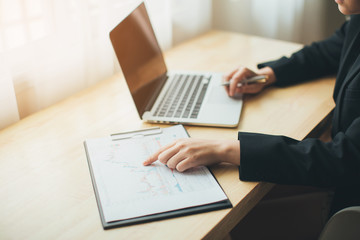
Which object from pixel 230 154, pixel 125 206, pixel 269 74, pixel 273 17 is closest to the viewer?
pixel 125 206

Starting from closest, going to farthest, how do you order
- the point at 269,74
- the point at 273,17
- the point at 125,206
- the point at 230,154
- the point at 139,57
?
the point at 125,206 < the point at 230,154 < the point at 139,57 < the point at 269,74 < the point at 273,17

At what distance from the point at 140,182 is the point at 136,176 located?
0.02 m

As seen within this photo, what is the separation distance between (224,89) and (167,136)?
309 mm

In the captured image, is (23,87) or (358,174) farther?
(23,87)

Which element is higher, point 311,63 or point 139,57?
point 139,57

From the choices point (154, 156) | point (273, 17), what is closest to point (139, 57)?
point (154, 156)

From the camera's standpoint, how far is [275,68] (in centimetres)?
130

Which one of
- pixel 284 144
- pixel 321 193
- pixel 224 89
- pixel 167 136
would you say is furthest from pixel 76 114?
pixel 321 193

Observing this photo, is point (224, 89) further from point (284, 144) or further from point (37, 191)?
point (37, 191)

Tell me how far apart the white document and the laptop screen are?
0.16 metres

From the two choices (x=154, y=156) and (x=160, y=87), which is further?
(x=160, y=87)

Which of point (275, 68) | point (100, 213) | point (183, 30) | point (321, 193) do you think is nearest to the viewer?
point (100, 213)

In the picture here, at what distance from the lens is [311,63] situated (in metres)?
1.32

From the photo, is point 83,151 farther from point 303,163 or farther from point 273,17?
point 273,17
